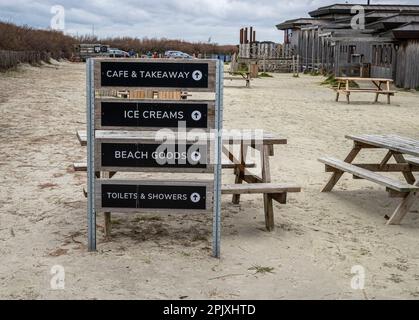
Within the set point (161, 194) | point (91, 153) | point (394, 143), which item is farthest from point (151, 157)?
point (394, 143)

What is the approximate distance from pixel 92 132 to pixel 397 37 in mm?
25041

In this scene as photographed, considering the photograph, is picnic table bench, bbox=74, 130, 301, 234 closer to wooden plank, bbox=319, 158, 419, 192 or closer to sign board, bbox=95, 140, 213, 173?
sign board, bbox=95, 140, 213, 173

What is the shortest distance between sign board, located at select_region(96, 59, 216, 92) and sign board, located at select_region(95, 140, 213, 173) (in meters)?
0.48

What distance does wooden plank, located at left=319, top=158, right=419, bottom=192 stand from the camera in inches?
229

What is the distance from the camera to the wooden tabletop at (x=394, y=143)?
6145mm

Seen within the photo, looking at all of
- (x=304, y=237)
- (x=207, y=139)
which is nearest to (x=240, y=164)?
(x=304, y=237)

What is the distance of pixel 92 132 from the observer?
4.75 m

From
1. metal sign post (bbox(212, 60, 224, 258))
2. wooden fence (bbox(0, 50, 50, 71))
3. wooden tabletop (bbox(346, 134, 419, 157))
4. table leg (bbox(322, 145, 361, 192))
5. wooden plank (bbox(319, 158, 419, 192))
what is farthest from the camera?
wooden fence (bbox(0, 50, 50, 71))

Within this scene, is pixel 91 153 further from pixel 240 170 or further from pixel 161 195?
pixel 240 170

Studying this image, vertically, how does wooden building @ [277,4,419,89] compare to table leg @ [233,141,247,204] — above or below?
above

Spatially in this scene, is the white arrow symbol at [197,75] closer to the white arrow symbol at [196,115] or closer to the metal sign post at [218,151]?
the metal sign post at [218,151]

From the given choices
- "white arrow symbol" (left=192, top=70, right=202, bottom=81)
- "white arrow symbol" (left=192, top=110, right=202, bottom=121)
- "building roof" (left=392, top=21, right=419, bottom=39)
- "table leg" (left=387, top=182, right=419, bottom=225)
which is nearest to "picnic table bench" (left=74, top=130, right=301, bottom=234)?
"white arrow symbol" (left=192, top=110, right=202, bottom=121)
